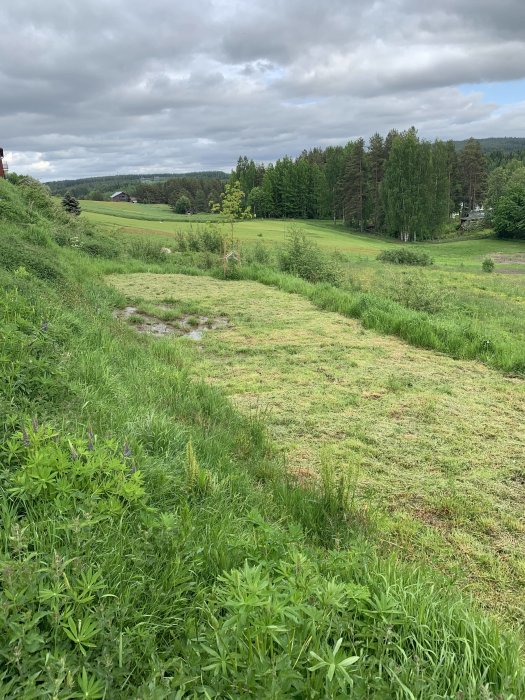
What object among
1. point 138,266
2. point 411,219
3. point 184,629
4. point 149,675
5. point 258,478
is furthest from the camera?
point 411,219

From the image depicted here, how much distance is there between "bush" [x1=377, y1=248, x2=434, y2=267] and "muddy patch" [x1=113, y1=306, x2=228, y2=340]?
94.7ft

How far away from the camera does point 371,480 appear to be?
4.24m

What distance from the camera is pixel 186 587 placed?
1.92 m

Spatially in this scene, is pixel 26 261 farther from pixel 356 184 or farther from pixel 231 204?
pixel 356 184

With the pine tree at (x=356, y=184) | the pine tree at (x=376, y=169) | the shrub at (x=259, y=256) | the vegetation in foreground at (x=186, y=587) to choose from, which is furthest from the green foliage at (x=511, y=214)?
the vegetation in foreground at (x=186, y=587)

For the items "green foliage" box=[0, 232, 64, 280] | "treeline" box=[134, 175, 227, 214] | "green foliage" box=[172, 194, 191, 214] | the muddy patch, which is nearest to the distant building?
"treeline" box=[134, 175, 227, 214]

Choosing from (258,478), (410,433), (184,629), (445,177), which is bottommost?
(410,433)

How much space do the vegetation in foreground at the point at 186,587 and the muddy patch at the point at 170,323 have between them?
5.46m

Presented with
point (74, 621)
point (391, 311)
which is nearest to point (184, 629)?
point (74, 621)

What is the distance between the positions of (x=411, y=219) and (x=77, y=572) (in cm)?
6161

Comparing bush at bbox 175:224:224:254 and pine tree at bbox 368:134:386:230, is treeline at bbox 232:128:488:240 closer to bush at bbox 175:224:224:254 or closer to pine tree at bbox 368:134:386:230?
pine tree at bbox 368:134:386:230

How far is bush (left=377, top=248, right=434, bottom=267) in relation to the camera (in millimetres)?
36500

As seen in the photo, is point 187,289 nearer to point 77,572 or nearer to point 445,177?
point 77,572

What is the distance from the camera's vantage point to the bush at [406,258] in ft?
120
